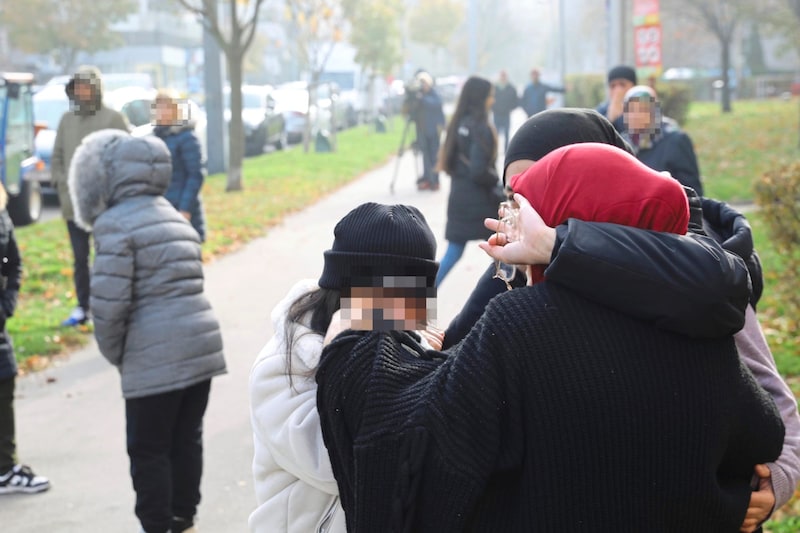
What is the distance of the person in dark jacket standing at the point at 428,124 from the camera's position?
17.1 meters

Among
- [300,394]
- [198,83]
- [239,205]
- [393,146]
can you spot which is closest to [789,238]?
[300,394]

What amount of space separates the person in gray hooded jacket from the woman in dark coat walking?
3.62m

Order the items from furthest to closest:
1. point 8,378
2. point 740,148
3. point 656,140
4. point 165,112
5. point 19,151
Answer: point 740,148, point 19,151, point 165,112, point 656,140, point 8,378

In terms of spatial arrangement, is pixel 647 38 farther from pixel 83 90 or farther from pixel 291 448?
pixel 291 448

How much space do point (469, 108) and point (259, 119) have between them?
1939 centimetres

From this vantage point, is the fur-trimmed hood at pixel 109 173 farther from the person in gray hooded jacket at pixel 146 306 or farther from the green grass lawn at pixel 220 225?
the green grass lawn at pixel 220 225

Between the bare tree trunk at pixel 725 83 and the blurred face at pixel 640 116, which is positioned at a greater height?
the bare tree trunk at pixel 725 83

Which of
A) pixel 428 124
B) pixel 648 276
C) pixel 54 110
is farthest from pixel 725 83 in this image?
pixel 648 276

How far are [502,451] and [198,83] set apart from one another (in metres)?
54.6

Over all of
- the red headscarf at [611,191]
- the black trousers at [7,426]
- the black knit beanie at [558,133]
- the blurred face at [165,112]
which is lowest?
the black trousers at [7,426]

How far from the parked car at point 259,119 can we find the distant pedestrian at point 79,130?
17.7 m

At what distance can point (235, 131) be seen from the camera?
60.8ft

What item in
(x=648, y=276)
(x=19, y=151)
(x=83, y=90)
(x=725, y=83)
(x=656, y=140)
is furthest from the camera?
(x=725, y=83)

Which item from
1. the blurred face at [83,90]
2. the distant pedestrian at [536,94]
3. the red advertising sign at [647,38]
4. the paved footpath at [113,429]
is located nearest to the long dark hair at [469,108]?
the paved footpath at [113,429]
